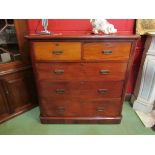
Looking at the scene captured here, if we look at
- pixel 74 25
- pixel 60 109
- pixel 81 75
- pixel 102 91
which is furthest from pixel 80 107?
pixel 74 25

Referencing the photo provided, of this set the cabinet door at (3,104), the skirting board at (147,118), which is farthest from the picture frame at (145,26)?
the cabinet door at (3,104)

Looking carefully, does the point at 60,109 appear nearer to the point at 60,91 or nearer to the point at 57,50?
the point at 60,91

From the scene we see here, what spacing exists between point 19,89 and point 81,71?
0.96 meters

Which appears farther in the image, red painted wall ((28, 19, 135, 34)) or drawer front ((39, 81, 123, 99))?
red painted wall ((28, 19, 135, 34))

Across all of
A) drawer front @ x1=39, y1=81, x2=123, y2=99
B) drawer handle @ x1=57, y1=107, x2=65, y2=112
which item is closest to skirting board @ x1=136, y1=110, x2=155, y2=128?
drawer front @ x1=39, y1=81, x2=123, y2=99

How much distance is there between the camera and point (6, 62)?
1778 mm

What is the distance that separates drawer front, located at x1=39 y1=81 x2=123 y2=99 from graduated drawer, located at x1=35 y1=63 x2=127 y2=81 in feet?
0.23

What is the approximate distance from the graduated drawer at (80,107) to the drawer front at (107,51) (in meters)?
0.57

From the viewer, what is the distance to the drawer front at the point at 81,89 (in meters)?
1.65

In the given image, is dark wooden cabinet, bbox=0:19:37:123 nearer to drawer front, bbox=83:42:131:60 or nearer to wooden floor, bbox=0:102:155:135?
wooden floor, bbox=0:102:155:135

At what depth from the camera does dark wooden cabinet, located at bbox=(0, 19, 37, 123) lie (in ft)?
5.70

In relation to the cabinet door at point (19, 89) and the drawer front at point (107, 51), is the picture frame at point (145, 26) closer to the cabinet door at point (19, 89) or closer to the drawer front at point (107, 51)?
the drawer front at point (107, 51)
